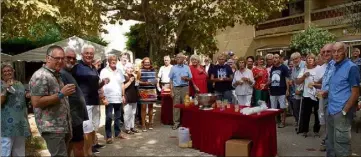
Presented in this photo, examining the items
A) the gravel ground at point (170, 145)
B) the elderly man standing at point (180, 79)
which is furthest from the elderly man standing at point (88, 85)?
the elderly man standing at point (180, 79)

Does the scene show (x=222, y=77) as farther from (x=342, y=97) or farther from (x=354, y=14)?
(x=342, y=97)

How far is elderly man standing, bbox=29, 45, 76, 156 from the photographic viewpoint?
3.84m

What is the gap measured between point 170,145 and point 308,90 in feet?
9.37

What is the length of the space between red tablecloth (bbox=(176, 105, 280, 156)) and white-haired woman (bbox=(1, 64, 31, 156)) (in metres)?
2.89

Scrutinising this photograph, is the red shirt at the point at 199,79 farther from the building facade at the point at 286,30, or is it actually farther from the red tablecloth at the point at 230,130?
the building facade at the point at 286,30

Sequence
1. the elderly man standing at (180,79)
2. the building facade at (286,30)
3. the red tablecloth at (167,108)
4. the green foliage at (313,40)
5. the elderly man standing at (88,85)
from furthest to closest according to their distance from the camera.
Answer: the building facade at (286,30) → the green foliage at (313,40) → the red tablecloth at (167,108) → the elderly man standing at (180,79) → the elderly man standing at (88,85)

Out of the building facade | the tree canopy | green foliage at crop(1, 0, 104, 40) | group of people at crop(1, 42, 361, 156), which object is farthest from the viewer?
the building facade

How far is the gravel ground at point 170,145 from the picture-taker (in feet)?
21.1

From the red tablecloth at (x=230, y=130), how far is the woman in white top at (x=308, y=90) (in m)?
1.64

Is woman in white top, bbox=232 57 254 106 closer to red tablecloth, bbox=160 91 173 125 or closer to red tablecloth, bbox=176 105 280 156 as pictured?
red tablecloth, bbox=160 91 173 125

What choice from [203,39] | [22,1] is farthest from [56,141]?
[203,39]

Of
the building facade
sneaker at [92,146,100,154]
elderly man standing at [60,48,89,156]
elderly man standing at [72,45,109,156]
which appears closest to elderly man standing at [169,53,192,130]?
sneaker at [92,146,100,154]

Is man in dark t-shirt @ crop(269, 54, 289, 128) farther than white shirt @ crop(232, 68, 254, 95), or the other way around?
white shirt @ crop(232, 68, 254, 95)

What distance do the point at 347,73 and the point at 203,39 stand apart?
15.0 meters
